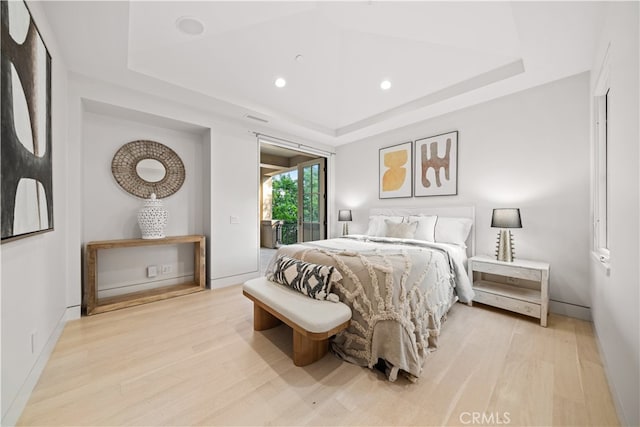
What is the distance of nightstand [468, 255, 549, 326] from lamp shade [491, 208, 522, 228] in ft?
1.26

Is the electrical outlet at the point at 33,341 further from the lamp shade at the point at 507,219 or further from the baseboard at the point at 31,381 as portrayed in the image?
the lamp shade at the point at 507,219

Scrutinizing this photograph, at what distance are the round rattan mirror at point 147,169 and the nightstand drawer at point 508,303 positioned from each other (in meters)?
3.98

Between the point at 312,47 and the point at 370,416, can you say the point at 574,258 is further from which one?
the point at 312,47

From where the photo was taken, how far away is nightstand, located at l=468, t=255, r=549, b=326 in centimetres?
219

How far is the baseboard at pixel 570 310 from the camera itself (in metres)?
2.29

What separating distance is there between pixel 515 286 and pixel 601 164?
1.40 metres

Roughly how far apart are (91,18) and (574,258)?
463 centimetres

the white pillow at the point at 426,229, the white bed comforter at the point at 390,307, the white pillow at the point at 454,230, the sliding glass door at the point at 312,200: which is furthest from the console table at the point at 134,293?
the white pillow at the point at 454,230

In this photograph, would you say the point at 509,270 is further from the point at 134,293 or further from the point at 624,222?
the point at 134,293

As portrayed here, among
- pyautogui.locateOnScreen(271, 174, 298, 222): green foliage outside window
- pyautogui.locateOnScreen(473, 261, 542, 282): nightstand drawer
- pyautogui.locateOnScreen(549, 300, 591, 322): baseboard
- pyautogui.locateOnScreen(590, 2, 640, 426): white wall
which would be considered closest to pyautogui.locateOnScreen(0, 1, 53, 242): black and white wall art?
pyautogui.locateOnScreen(590, 2, 640, 426): white wall

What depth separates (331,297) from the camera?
1753mm

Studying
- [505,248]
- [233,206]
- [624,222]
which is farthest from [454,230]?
[233,206]

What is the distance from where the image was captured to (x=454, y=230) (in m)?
2.94

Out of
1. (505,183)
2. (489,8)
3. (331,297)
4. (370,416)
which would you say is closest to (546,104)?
(505,183)
